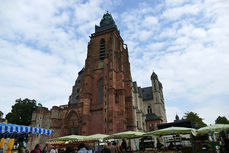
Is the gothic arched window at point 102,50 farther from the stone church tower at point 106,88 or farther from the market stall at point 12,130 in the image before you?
the market stall at point 12,130

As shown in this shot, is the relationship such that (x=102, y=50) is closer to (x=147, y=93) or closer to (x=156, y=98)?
(x=156, y=98)

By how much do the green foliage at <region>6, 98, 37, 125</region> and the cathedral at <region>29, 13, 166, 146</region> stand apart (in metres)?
6.40

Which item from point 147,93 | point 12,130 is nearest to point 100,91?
point 12,130

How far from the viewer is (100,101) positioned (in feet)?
101

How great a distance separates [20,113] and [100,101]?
21660 mm

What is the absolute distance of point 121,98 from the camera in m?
29.5

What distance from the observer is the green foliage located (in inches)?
1486

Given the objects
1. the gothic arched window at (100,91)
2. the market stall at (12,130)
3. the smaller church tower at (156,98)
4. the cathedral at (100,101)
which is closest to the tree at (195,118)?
the smaller church tower at (156,98)

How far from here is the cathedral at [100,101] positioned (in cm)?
2814

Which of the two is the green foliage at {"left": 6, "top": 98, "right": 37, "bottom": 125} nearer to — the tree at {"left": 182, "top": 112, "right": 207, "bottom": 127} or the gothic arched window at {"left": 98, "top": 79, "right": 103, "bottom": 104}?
the gothic arched window at {"left": 98, "top": 79, "right": 103, "bottom": 104}

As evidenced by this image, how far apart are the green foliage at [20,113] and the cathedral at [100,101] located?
252 inches

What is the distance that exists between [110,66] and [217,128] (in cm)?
2168

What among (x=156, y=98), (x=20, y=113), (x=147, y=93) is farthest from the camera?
(x=147, y=93)

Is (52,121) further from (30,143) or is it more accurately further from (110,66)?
(110,66)
